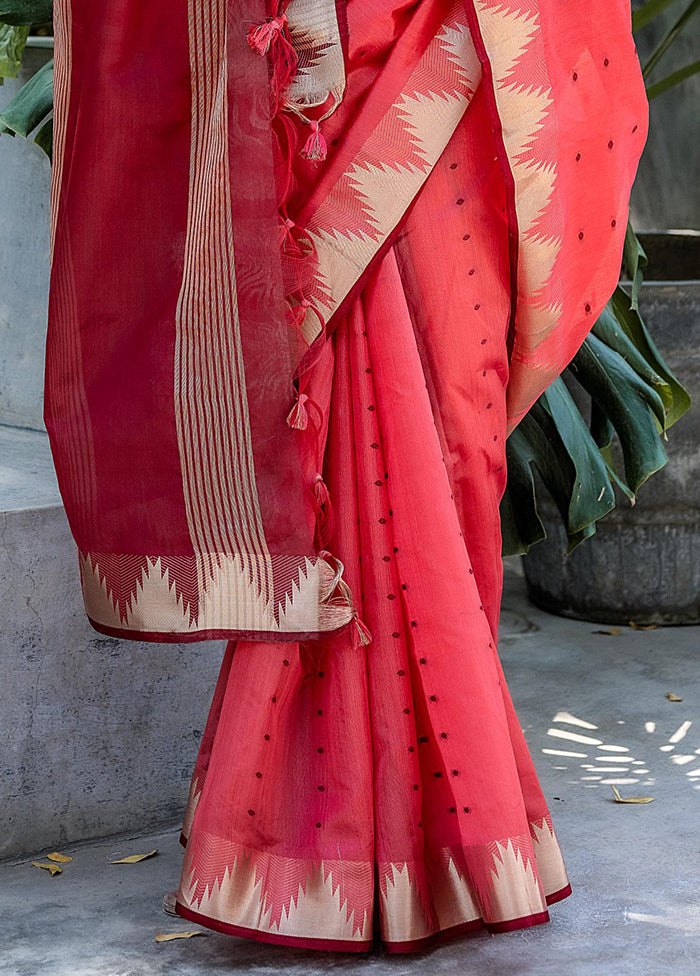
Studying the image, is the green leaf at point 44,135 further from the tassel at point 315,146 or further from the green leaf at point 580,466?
the green leaf at point 580,466

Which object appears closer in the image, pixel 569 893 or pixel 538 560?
pixel 569 893

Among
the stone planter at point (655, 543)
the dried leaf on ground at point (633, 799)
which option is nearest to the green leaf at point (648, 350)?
the stone planter at point (655, 543)

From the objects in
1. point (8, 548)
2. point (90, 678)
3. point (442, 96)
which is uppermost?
point (442, 96)

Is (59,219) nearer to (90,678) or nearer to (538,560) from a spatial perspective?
(90,678)

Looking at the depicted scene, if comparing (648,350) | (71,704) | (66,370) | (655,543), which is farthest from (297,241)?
(655,543)

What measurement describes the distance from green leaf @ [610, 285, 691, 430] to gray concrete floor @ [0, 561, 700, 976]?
1.49 ft

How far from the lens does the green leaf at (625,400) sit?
1.93 m

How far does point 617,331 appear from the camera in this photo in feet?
6.72

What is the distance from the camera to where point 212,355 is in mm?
1209

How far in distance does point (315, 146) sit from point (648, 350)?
1.06m

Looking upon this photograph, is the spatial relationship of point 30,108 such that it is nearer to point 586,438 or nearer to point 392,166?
point 392,166

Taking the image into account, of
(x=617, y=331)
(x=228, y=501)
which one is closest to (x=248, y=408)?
(x=228, y=501)

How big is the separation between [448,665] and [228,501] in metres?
0.25

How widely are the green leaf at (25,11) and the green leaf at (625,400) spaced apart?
869 mm
